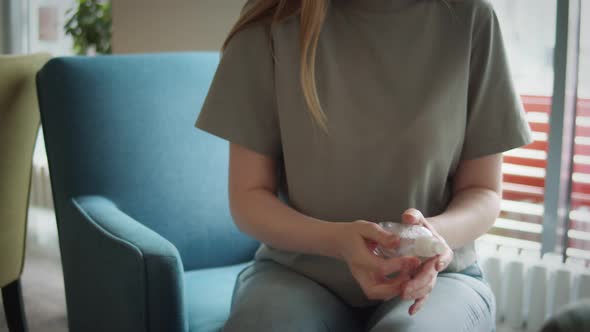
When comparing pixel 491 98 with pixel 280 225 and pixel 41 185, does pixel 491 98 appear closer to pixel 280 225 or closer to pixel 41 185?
pixel 280 225

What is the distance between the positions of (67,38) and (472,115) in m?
2.76

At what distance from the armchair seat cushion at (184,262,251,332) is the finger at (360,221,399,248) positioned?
0.43 meters

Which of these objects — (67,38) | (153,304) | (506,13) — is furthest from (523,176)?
(67,38)

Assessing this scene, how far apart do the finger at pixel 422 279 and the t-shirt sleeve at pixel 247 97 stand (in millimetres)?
349

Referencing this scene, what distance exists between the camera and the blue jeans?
941 mm

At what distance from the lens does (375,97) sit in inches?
43.2

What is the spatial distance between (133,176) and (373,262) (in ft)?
2.46

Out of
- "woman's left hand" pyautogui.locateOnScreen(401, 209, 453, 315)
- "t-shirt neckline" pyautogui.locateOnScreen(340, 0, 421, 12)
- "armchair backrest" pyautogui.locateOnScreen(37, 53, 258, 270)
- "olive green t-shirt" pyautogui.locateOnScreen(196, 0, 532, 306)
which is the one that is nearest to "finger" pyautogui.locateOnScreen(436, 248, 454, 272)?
"woman's left hand" pyautogui.locateOnScreen(401, 209, 453, 315)

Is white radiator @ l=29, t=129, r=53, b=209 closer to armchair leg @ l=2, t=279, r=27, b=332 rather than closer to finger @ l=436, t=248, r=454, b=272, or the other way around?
armchair leg @ l=2, t=279, r=27, b=332

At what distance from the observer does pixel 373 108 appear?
1093 millimetres

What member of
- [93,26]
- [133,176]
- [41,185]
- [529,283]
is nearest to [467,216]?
[133,176]

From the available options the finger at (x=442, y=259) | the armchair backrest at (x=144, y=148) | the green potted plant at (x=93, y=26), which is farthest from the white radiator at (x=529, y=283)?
the green potted plant at (x=93, y=26)

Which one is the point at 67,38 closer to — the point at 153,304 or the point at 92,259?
Result: the point at 92,259

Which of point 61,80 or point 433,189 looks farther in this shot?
point 61,80
